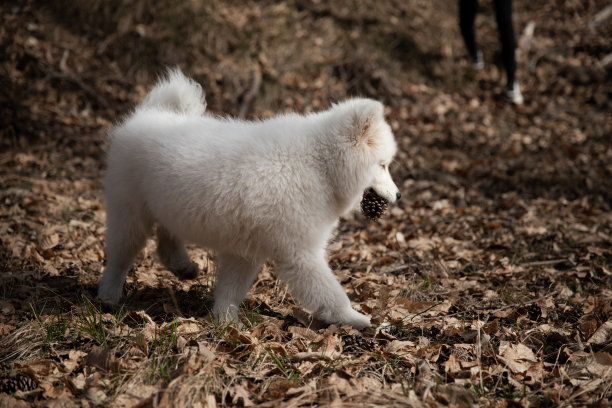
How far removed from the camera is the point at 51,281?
13.2 feet

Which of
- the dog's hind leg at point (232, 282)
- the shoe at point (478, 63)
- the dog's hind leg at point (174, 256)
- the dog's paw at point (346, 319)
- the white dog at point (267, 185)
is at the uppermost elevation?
the shoe at point (478, 63)

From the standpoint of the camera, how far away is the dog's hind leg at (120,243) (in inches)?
145

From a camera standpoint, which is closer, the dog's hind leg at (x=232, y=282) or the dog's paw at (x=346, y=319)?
the dog's paw at (x=346, y=319)

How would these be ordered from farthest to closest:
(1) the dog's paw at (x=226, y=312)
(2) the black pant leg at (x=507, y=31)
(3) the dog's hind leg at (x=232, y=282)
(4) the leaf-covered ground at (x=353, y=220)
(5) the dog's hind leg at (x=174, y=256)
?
(2) the black pant leg at (x=507, y=31) → (5) the dog's hind leg at (x=174, y=256) → (3) the dog's hind leg at (x=232, y=282) → (1) the dog's paw at (x=226, y=312) → (4) the leaf-covered ground at (x=353, y=220)

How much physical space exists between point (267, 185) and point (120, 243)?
1350mm

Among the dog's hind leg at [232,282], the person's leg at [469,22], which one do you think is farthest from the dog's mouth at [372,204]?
the person's leg at [469,22]

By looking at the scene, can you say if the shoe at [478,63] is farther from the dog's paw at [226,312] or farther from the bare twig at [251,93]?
the dog's paw at [226,312]

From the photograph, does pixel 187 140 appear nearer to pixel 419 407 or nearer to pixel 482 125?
pixel 419 407

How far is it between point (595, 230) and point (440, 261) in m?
1.99

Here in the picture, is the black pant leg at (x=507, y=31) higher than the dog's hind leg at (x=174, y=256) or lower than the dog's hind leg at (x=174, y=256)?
higher

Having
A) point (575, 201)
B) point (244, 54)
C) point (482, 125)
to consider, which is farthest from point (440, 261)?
point (244, 54)

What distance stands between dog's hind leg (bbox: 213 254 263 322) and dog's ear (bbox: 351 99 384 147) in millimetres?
1107

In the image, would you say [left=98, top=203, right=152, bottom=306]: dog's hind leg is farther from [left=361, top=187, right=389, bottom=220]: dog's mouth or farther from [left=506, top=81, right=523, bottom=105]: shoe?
[left=506, top=81, right=523, bottom=105]: shoe

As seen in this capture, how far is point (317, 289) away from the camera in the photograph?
321 centimetres
